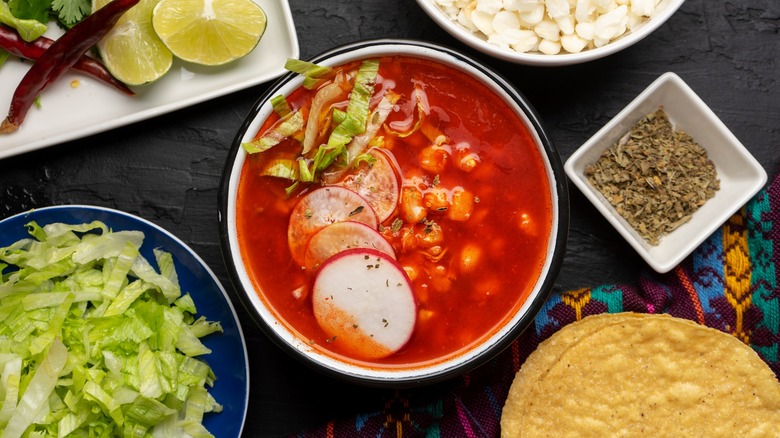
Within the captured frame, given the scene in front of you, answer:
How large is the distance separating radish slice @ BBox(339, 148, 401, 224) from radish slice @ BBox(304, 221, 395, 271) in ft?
0.28

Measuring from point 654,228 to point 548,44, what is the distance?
2.53ft

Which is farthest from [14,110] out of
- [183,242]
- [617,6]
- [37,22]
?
[617,6]

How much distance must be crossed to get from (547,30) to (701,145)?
0.76m

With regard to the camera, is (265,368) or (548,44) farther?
(265,368)

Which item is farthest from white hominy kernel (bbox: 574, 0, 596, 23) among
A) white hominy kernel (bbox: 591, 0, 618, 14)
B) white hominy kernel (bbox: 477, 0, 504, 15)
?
white hominy kernel (bbox: 477, 0, 504, 15)

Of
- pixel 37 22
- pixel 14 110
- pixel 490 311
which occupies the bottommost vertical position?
pixel 490 311

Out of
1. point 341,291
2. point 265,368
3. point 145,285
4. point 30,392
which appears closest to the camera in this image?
point 341,291

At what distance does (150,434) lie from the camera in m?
2.72

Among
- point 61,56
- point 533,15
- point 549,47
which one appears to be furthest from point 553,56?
point 61,56

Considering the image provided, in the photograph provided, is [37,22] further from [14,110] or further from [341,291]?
[341,291]

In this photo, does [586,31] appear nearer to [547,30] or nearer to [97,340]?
[547,30]

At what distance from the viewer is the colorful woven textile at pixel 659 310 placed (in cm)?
287

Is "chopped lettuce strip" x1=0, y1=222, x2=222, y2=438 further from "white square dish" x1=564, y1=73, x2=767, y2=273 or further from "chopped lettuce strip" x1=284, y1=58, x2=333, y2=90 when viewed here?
"white square dish" x1=564, y1=73, x2=767, y2=273

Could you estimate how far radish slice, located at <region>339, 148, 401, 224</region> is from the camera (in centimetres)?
246
